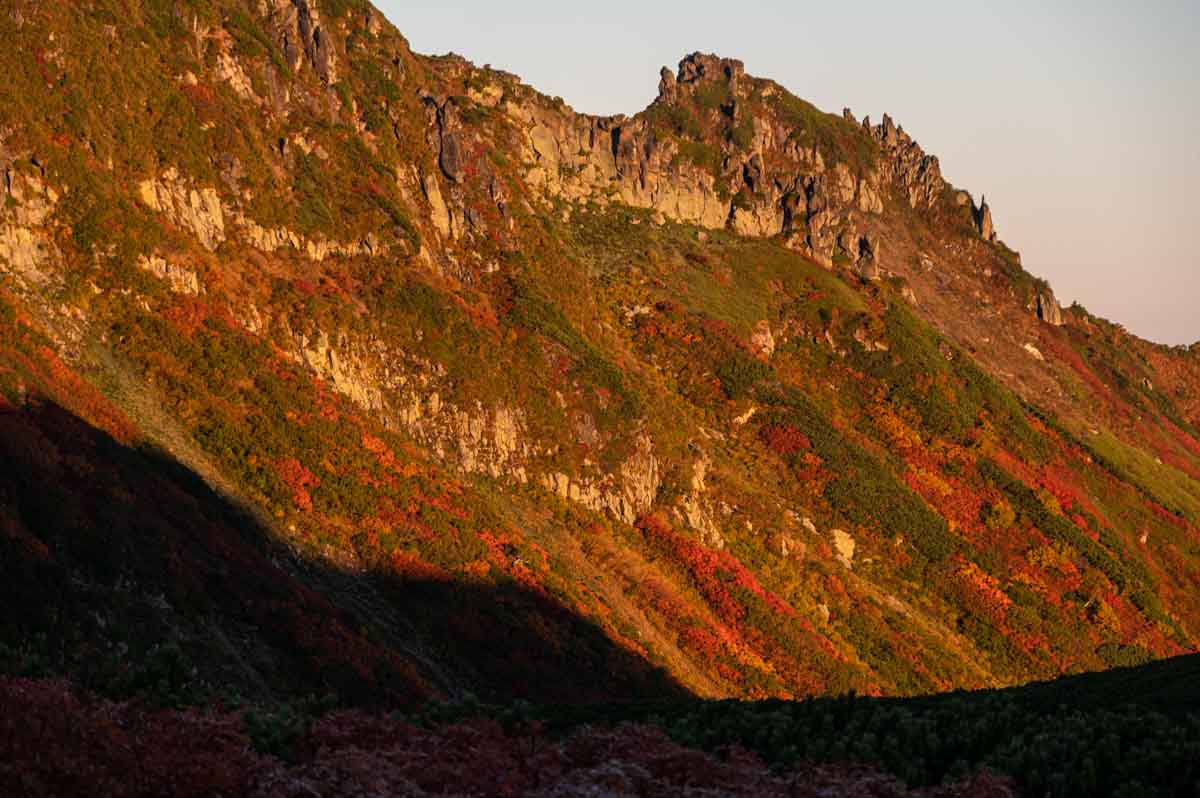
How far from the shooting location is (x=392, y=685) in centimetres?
3462

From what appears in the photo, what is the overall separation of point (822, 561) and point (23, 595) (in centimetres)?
6523

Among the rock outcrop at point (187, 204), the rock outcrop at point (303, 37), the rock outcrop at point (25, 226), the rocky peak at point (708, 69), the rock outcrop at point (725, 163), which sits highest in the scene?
the rocky peak at point (708, 69)

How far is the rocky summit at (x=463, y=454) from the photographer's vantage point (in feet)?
63.7

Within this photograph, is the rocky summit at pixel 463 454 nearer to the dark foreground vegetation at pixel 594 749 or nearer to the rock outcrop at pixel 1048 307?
the dark foreground vegetation at pixel 594 749

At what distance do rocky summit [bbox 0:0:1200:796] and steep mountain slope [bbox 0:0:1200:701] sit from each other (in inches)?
10.9

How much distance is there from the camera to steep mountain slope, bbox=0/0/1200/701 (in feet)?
131

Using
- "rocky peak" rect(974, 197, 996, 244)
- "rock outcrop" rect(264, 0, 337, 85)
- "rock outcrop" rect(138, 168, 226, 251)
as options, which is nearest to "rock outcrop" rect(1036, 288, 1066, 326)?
"rocky peak" rect(974, 197, 996, 244)

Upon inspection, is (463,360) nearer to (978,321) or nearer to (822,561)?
(822,561)

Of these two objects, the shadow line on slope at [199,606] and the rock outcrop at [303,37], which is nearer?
the shadow line on slope at [199,606]

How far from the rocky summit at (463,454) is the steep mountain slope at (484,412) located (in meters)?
0.28

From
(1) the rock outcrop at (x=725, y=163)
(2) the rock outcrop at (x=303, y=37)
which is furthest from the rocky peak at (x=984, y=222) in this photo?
(2) the rock outcrop at (x=303, y=37)

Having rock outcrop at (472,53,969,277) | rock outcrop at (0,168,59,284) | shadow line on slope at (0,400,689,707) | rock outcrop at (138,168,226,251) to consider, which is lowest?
shadow line on slope at (0,400,689,707)

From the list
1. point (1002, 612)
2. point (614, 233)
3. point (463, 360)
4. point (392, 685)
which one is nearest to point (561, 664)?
point (392, 685)

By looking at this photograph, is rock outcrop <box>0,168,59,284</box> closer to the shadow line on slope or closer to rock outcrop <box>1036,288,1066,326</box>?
the shadow line on slope
